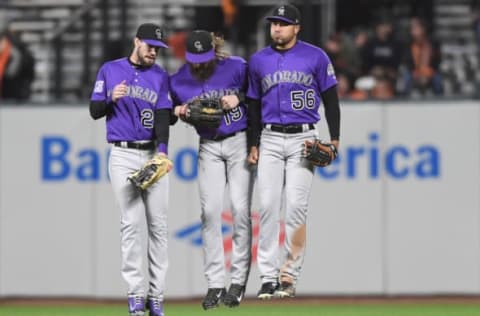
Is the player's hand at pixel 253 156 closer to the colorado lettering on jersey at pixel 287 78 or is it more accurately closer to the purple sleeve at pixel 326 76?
the colorado lettering on jersey at pixel 287 78

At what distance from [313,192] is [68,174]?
2.68 metres

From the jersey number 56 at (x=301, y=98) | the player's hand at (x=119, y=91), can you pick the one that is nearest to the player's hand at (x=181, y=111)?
the player's hand at (x=119, y=91)

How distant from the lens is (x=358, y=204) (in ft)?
54.5

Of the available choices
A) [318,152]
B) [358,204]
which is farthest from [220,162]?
[358,204]

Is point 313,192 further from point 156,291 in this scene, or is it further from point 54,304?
point 156,291

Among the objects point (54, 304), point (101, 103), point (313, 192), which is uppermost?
point (101, 103)

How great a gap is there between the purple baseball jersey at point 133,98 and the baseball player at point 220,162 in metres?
0.23

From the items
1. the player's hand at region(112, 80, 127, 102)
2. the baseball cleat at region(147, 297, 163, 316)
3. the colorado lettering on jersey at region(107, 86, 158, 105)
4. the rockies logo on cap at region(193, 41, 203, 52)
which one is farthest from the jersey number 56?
the baseball cleat at region(147, 297, 163, 316)

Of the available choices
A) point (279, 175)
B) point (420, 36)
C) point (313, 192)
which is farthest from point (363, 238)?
Answer: point (279, 175)

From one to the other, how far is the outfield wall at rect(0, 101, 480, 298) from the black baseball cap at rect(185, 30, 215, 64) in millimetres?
4266

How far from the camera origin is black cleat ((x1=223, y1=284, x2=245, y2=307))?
12.4 meters

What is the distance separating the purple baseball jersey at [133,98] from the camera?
1239 centimetres

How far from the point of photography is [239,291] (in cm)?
1257

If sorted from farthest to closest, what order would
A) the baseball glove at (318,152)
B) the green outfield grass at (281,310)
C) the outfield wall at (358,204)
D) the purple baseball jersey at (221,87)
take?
the outfield wall at (358,204), the green outfield grass at (281,310), the purple baseball jersey at (221,87), the baseball glove at (318,152)
